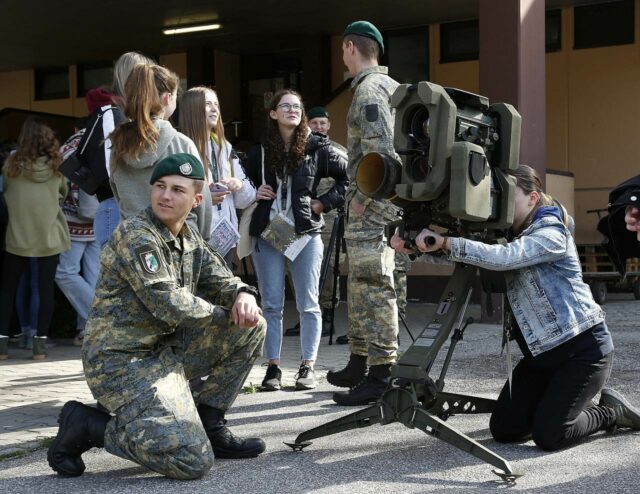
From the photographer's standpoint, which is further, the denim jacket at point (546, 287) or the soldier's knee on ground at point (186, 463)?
the denim jacket at point (546, 287)

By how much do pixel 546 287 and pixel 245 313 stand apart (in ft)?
4.35

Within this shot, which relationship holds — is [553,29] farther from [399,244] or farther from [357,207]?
[399,244]

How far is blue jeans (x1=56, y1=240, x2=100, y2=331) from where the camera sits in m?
8.02

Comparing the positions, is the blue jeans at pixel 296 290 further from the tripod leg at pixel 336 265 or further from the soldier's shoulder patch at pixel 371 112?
the tripod leg at pixel 336 265

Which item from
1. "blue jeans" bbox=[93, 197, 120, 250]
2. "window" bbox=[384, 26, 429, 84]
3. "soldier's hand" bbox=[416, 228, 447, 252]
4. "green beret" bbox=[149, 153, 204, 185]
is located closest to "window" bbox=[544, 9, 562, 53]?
"window" bbox=[384, 26, 429, 84]

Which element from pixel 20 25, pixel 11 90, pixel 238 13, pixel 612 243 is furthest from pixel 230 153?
pixel 11 90

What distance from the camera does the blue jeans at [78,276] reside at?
802 centimetres

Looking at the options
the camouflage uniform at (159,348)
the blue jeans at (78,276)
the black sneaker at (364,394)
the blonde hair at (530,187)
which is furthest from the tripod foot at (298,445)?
the blue jeans at (78,276)

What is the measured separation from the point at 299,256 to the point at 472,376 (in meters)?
1.44

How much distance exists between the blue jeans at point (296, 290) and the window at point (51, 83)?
13.0 metres

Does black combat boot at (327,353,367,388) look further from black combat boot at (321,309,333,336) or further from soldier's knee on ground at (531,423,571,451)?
black combat boot at (321,309,333,336)

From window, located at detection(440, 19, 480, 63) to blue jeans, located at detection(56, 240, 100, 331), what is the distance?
776 cm

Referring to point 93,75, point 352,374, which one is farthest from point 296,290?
point 93,75

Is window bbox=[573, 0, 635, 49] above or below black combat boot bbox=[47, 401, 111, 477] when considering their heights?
above
